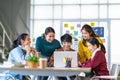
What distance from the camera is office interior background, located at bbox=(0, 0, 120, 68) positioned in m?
→ 9.61

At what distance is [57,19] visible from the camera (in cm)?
984

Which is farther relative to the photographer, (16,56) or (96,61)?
(16,56)

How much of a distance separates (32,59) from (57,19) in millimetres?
6084

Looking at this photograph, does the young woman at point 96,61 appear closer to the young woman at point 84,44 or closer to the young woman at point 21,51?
the young woman at point 84,44

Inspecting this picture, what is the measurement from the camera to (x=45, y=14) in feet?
32.6

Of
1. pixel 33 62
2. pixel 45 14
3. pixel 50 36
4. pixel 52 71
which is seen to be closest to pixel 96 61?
pixel 52 71

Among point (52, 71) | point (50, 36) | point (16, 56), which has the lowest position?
point (52, 71)

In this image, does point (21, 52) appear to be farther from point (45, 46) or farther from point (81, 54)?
point (81, 54)

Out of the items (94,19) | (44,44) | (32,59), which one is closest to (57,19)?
(94,19)

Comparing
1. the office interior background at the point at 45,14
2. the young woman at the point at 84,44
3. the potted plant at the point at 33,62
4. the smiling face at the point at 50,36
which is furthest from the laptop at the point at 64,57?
the office interior background at the point at 45,14

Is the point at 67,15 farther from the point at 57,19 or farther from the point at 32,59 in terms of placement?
the point at 32,59

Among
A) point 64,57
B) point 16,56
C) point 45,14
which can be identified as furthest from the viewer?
point 45,14

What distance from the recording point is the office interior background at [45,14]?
378 inches

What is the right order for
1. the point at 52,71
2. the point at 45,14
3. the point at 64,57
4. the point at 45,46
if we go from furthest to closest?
the point at 45,14, the point at 45,46, the point at 64,57, the point at 52,71
